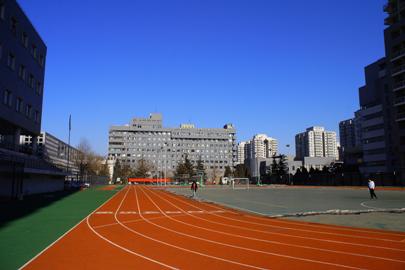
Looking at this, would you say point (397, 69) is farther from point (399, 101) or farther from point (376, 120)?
point (376, 120)

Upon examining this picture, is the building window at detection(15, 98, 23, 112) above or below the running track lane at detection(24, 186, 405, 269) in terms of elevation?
above

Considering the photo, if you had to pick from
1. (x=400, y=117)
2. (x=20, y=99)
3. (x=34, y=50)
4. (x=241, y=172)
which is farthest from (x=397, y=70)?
(x=241, y=172)

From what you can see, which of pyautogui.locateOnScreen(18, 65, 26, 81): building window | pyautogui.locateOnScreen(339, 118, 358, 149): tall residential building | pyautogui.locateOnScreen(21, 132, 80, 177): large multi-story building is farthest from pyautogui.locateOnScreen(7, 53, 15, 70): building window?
pyautogui.locateOnScreen(339, 118, 358, 149): tall residential building

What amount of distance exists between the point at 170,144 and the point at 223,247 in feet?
548

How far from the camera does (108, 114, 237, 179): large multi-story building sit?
563 ft

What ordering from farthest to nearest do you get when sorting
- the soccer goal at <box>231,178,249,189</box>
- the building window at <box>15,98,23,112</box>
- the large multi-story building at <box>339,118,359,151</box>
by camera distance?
the large multi-story building at <box>339,118,359,151</box> → the soccer goal at <box>231,178,249,189</box> → the building window at <box>15,98,23,112</box>

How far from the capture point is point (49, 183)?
153ft

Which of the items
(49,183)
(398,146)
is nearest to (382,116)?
(398,146)

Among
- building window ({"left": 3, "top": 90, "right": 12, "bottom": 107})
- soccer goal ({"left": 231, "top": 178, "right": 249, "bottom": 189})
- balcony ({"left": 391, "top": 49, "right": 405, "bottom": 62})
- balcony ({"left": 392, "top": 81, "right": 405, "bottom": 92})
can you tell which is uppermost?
balcony ({"left": 391, "top": 49, "right": 405, "bottom": 62})

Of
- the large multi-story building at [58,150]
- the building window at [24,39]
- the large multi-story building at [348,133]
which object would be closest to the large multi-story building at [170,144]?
the large multi-story building at [58,150]

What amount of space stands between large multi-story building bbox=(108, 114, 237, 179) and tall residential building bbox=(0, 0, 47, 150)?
119213mm

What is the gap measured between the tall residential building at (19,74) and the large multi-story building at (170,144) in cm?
11921

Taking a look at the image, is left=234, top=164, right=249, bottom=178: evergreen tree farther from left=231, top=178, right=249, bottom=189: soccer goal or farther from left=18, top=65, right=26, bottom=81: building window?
left=18, top=65, right=26, bottom=81: building window

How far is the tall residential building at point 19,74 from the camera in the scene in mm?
35281
